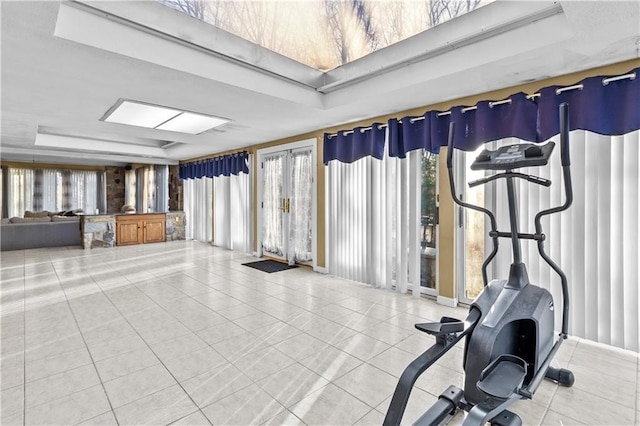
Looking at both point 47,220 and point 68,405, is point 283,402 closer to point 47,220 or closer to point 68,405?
point 68,405

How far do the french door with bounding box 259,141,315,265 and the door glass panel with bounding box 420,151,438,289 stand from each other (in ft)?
6.22

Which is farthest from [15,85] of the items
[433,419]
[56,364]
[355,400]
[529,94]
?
[529,94]

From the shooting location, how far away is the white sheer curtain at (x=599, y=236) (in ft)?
8.28

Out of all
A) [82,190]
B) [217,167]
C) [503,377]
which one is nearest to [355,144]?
[503,377]

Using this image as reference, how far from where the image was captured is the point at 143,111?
13.4 ft

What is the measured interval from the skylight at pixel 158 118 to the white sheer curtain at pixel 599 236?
13.0ft

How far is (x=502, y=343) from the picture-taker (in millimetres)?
1832

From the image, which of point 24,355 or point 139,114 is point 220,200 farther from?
point 24,355

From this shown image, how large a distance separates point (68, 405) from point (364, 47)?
11.8 feet

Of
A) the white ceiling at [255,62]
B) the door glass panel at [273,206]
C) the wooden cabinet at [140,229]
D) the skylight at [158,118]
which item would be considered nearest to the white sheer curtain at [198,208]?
the wooden cabinet at [140,229]

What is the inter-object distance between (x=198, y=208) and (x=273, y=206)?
11.1ft

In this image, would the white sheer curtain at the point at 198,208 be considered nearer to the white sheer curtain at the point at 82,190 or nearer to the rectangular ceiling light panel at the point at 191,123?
the rectangular ceiling light panel at the point at 191,123

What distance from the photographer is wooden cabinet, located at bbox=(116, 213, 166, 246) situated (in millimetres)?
7930

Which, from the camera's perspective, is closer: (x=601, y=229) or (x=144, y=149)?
(x=601, y=229)
